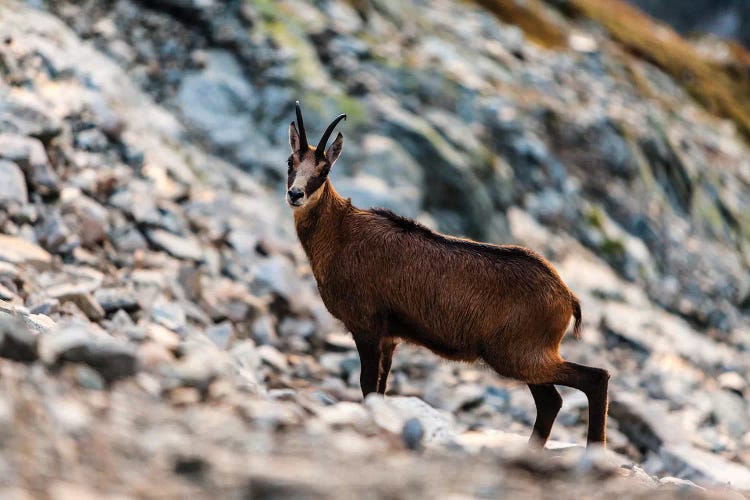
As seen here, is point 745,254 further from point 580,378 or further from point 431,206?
point 580,378

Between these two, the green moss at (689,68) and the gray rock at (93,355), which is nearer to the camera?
the gray rock at (93,355)

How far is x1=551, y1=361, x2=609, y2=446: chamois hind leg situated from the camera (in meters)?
8.48

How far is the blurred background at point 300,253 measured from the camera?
5.21 metres

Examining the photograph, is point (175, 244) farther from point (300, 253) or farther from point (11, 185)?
point (300, 253)

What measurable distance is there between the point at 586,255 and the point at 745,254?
12.4 meters

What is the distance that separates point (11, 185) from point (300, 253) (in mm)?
6069

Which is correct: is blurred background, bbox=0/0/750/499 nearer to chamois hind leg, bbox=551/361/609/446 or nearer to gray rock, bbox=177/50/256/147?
gray rock, bbox=177/50/256/147

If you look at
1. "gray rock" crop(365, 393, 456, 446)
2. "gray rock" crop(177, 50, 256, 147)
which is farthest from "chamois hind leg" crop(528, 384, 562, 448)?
"gray rock" crop(177, 50, 256, 147)

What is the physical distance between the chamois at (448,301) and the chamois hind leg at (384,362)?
0.01 m

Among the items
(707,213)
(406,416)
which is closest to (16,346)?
(406,416)

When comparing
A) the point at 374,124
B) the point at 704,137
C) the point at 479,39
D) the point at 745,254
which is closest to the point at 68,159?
the point at 374,124

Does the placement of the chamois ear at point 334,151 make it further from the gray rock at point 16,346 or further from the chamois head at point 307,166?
the gray rock at point 16,346

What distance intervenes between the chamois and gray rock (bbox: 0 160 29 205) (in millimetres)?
5568

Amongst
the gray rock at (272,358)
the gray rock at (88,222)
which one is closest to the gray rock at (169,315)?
the gray rock at (272,358)
